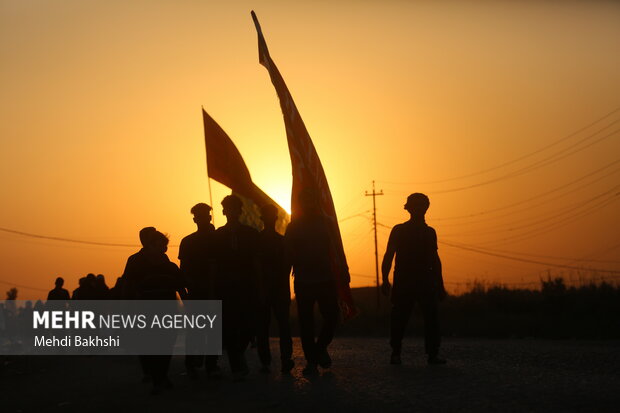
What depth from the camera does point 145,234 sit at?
34.5 feet

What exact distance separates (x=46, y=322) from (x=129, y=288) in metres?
14.3

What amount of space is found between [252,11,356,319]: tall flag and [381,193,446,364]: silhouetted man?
62 centimetres

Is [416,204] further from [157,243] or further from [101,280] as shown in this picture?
[101,280]

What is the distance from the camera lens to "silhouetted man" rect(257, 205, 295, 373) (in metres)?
11.9

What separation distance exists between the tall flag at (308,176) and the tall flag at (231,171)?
3.37 m

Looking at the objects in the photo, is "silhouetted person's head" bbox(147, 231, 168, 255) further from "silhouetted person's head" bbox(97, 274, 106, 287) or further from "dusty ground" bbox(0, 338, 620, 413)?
"silhouetted person's head" bbox(97, 274, 106, 287)

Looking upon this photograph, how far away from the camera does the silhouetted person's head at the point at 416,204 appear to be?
41.2ft

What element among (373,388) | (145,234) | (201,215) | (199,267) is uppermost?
(201,215)

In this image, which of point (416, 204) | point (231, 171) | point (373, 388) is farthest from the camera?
point (231, 171)

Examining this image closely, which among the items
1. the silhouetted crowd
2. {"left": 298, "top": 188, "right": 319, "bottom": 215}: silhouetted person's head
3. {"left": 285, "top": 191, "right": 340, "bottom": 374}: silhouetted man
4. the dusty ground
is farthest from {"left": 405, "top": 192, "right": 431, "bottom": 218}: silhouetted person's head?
the dusty ground

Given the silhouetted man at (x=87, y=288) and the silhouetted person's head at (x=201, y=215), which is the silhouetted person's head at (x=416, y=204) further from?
the silhouetted man at (x=87, y=288)

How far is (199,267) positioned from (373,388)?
2840 mm

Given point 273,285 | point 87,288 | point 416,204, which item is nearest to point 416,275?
point 416,204

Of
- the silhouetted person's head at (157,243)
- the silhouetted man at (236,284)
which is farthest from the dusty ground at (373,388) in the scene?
the silhouetted person's head at (157,243)
